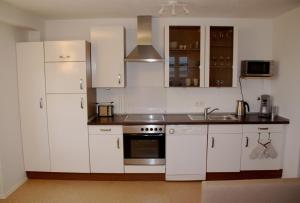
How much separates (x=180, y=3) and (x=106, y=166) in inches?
98.3

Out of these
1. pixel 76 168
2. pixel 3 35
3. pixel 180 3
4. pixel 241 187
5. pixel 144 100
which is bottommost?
pixel 76 168

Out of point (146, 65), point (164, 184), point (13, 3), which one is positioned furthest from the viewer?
point (146, 65)

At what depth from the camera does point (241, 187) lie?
1.84 m

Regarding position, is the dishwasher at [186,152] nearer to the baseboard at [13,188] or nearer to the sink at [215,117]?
Answer: the sink at [215,117]

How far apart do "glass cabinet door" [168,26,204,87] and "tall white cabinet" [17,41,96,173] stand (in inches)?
51.9

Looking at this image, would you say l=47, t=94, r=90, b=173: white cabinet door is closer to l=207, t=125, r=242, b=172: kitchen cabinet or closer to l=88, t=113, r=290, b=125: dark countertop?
l=88, t=113, r=290, b=125: dark countertop

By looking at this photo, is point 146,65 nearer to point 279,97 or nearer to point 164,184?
point 164,184

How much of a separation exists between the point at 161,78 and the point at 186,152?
129cm

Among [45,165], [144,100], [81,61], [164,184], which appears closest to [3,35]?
[81,61]

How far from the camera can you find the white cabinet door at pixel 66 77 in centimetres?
329

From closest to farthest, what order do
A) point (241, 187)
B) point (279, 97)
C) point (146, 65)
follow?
point (241, 187) < point (279, 97) < point (146, 65)

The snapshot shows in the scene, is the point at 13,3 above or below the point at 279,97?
above

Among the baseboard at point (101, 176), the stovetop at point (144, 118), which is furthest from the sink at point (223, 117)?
the baseboard at point (101, 176)

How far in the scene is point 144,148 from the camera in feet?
11.1
